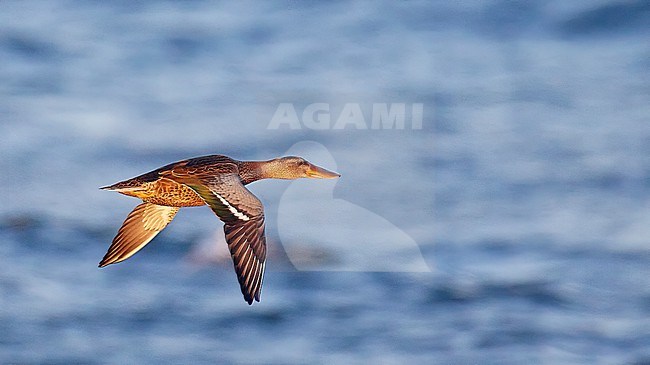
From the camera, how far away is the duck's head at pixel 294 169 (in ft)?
7.23

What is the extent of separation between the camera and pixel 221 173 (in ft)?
6.98

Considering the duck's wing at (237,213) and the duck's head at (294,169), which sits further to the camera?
the duck's head at (294,169)

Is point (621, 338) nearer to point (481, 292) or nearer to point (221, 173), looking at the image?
point (481, 292)

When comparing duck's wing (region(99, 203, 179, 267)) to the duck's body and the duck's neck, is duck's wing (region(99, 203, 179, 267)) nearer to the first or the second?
the duck's body


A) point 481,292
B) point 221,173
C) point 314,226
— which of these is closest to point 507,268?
point 481,292

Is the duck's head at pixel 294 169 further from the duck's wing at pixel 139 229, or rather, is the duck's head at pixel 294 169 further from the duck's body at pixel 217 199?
the duck's wing at pixel 139 229

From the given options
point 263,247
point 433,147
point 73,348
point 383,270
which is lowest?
point 263,247

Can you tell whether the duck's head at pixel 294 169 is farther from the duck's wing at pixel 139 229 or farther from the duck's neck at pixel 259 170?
the duck's wing at pixel 139 229

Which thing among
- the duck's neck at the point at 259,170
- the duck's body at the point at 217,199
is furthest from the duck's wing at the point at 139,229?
the duck's neck at the point at 259,170

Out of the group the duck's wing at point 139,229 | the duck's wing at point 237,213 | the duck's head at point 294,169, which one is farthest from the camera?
the duck's head at point 294,169

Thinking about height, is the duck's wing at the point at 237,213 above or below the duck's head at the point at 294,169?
below

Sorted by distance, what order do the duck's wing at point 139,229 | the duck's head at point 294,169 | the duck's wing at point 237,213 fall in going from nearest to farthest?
the duck's wing at point 237,213 < the duck's wing at point 139,229 < the duck's head at point 294,169

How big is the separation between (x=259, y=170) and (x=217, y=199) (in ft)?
0.62

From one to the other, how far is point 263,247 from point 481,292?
2.71m
